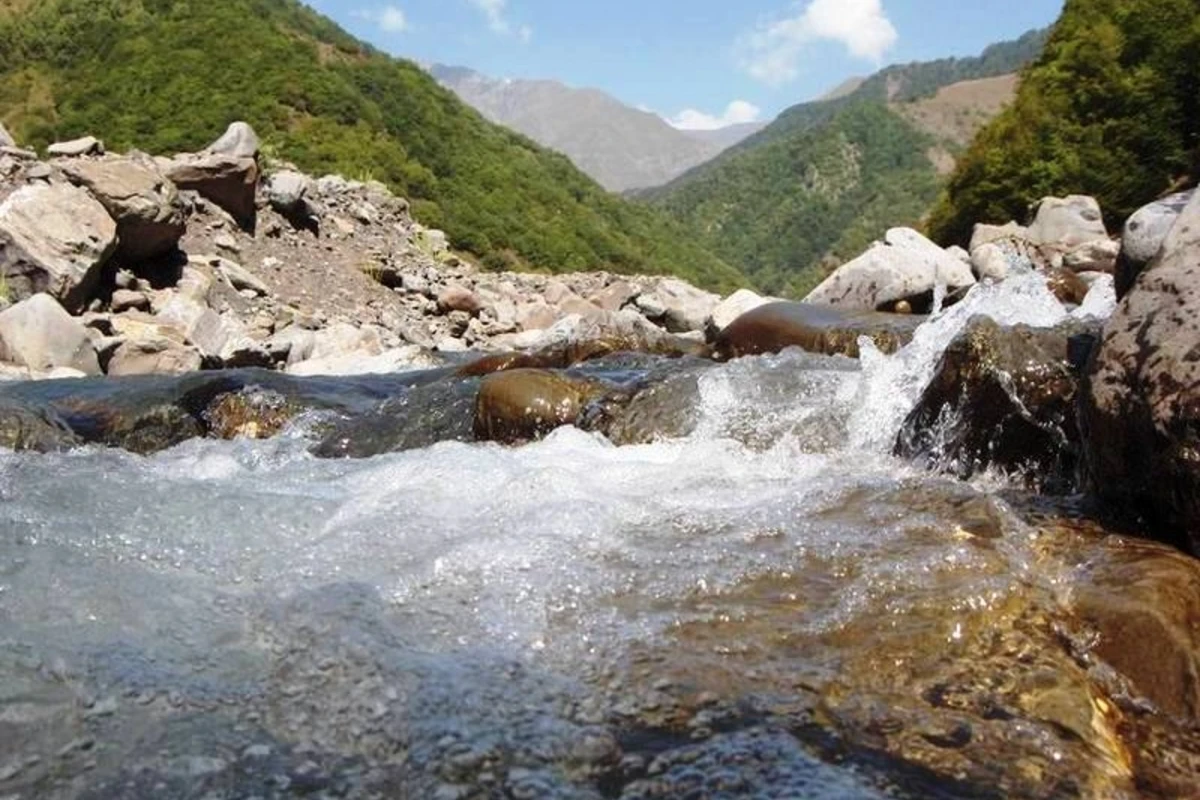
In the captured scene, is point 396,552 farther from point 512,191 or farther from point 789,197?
point 789,197

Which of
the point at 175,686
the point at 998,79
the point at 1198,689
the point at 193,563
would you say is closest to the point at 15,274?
the point at 193,563

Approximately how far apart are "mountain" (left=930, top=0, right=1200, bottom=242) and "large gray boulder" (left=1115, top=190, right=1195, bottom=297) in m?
23.1

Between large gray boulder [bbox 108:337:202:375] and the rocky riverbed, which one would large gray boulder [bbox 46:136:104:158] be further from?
the rocky riverbed

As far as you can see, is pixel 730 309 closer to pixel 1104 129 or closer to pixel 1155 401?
pixel 1155 401

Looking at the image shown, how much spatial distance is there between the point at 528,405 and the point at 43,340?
7569mm

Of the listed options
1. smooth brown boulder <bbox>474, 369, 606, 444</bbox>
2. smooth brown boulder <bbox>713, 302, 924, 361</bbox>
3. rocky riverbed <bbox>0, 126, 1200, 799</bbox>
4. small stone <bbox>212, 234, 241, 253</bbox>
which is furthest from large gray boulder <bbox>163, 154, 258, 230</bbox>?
smooth brown boulder <bbox>474, 369, 606, 444</bbox>

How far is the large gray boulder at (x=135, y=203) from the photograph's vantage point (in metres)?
14.7

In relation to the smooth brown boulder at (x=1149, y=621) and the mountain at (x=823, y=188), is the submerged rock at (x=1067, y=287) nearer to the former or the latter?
the smooth brown boulder at (x=1149, y=621)

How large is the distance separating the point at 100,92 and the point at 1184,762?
154 feet

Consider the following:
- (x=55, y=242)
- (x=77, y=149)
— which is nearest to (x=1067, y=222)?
(x=55, y=242)

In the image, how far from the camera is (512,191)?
50281mm

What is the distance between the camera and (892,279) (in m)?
13.2

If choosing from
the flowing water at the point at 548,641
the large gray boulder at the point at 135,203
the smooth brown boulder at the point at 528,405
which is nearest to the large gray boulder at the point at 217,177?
the large gray boulder at the point at 135,203

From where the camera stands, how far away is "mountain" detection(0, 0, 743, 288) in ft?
131
